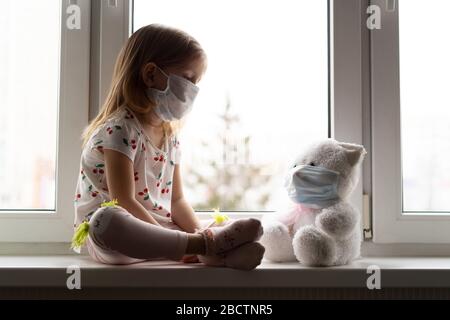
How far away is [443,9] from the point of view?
127 centimetres

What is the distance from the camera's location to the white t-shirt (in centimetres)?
106

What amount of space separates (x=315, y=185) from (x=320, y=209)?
2.1 inches

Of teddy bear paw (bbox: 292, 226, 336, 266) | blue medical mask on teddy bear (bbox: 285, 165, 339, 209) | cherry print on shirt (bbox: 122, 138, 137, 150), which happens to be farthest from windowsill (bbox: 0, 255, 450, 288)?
cherry print on shirt (bbox: 122, 138, 137, 150)

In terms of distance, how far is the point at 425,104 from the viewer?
1259 mm

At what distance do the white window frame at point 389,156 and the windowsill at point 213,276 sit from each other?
8.3 inches

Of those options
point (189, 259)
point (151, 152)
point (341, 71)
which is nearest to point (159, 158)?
point (151, 152)

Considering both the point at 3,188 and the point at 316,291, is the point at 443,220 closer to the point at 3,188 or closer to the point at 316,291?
the point at 316,291

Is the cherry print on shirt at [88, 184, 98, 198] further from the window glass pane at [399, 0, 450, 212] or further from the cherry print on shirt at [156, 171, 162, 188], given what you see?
the window glass pane at [399, 0, 450, 212]

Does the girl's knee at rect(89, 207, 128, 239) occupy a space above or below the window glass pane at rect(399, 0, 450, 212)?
below

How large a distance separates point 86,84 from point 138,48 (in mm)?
193

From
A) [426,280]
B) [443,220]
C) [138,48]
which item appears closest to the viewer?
[426,280]

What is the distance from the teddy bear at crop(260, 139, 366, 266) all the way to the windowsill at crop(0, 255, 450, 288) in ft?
0.16

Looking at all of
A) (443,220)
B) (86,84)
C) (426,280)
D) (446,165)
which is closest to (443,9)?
(446,165)

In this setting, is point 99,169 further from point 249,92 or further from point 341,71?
point 341,71
